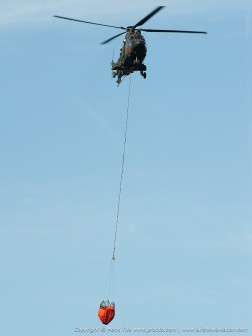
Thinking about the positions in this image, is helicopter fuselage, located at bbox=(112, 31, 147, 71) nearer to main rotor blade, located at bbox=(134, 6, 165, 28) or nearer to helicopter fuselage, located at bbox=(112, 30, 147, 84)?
→ helicopter fuselage, located at bbox=(112, 30, 147, 84)

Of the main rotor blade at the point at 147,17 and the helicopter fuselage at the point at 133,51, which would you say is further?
the helicopter fuselage at the point at 133,51

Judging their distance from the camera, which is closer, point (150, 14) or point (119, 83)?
point (150, 14)

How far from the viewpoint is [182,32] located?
92250 mm

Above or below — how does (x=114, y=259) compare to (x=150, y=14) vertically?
below

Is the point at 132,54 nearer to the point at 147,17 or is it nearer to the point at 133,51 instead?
the point at 133,51

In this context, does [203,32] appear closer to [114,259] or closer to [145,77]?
[145,77]

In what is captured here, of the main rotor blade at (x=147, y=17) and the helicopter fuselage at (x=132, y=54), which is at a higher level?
the main rotor blade at (x=147, y=17)

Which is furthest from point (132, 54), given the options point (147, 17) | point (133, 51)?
point (147, 17)

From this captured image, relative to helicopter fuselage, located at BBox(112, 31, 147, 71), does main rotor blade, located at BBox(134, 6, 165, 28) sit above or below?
above

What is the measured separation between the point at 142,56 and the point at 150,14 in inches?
148

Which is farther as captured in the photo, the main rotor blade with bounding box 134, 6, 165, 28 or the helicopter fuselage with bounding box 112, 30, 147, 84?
the helicopter fuselage with bounding box 112, 30, 147, 84

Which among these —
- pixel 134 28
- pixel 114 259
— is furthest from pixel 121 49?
pixel 114 259

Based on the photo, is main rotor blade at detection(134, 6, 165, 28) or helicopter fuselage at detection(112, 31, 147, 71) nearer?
main rotor blade at detection(134, 6, 165, 28)

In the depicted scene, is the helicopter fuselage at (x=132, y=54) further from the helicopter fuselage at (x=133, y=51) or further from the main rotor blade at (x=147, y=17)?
the main rotor blade at (x=147, y=17)
